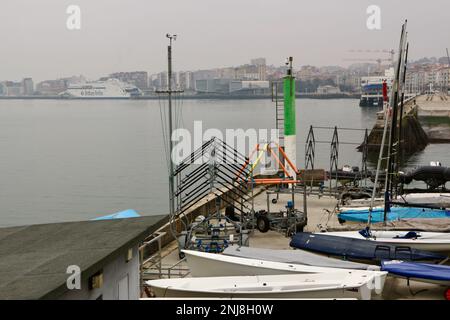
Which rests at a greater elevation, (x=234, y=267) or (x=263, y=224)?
(x=234, y=267)

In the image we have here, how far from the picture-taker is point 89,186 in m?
47.3

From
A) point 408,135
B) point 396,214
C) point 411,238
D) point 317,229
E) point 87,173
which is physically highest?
point 411,238

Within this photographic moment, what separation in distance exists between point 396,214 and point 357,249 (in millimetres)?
5084

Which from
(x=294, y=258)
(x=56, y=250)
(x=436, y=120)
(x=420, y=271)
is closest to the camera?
(x=56, y=250)

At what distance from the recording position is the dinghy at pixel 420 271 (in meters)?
11.3

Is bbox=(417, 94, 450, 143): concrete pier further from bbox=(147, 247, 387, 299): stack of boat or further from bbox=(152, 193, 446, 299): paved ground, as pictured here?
bbox=(147, 247, 387, 299): stack of boat

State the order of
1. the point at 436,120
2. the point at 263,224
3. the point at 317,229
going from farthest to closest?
the point at 436,120 → the point at 317,229 → the point at 263,224

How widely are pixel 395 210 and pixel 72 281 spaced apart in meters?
13.3

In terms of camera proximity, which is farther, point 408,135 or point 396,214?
point 408,135

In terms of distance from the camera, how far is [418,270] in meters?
11.5

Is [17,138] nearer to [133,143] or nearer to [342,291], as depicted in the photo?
[133,143]

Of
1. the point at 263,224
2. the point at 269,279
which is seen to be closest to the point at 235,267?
the point at 269,279

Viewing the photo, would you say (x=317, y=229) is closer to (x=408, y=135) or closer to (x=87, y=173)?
(x=87, y=173)

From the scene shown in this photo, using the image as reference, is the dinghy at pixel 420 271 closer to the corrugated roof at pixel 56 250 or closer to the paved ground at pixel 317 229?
the paved ground at pixel 317 229
